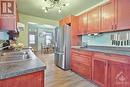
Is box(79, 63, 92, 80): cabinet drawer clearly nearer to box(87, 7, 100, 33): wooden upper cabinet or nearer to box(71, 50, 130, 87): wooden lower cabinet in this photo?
box(71, 50, 130, 87): wooden lower cabinet

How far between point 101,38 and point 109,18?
2.95 ft

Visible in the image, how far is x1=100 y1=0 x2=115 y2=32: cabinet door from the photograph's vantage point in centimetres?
305

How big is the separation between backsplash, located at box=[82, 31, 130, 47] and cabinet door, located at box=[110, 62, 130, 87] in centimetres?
85

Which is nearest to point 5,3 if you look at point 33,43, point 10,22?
point 10,22

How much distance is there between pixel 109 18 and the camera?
3.12 metres

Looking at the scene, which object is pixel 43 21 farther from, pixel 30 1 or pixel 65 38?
pixel 65 38

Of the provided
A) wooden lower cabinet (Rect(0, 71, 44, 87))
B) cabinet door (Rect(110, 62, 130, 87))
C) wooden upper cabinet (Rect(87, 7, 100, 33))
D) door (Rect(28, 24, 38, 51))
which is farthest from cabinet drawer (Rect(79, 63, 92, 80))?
door (Rect(28, 24, 38, 51))

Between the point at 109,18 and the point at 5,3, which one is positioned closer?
the point at 5,3

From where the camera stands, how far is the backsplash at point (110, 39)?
2.98 meters

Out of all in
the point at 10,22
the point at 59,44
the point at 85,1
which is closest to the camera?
the point at 10,22

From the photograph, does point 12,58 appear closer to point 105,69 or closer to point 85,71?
point 105,69

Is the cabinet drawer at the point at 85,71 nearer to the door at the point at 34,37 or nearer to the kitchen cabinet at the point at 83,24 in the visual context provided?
the kitchen cabinet at the point at 83,24

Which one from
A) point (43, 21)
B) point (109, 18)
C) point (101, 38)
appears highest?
point (43, 21)

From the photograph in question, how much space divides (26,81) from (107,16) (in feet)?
9.08
